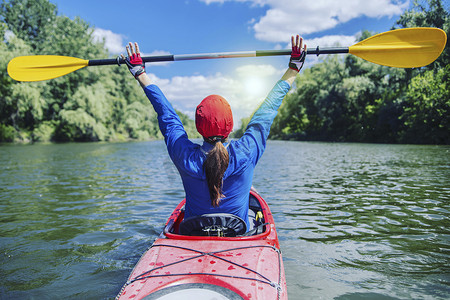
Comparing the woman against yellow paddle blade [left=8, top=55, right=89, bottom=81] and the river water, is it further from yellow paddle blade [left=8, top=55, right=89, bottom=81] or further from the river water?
yellow paddle blade [left=8, top=55, right=89, bottom=81]

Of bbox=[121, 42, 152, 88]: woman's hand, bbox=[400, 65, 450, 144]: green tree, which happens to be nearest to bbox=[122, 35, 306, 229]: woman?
bbox=[121, 42, 152, 88]: woman's hand

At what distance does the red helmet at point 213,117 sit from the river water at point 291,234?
1839mm

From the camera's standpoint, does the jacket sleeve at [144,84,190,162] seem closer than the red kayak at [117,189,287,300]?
No

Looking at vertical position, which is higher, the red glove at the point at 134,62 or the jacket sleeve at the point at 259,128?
the red glove at the point at 134,62

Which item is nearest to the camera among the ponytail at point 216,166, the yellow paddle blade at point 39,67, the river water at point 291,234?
the ponytail at point 216,166

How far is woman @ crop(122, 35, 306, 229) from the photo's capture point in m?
2.37

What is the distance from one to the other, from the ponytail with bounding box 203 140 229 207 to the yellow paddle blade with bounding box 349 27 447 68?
282 cm

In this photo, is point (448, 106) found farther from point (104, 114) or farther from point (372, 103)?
point (104, 114)

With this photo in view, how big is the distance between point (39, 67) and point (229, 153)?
3921 millimetres

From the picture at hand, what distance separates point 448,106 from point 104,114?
106 ft

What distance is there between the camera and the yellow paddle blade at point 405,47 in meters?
4.30

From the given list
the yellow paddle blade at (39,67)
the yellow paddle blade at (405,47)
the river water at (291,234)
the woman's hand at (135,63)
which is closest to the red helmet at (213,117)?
the woman's hand at (135,63)

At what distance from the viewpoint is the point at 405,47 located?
14.3 feet

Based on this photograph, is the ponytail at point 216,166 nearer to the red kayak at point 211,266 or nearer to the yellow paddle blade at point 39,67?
the red kayak at point 211,266
